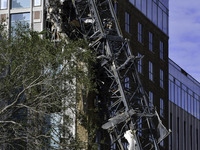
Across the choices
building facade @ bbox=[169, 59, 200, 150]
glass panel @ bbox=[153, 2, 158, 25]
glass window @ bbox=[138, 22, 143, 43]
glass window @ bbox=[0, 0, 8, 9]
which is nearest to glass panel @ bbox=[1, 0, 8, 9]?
glass window @ bbox=[0, 0, 8, 9]

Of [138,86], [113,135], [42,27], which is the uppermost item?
[42,27]

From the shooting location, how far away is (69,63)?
41375 mm

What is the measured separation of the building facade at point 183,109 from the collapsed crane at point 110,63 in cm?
2608

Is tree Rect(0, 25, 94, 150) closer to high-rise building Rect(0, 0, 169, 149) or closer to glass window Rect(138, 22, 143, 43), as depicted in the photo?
high-rise building Rect(0, 0, 169, 149)

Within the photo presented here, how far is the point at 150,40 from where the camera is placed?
72.5m

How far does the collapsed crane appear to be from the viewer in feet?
177

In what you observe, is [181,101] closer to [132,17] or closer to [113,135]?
[132,17]

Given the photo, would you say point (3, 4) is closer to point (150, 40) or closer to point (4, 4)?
point (4, 4)

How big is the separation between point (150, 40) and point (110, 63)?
18.6m

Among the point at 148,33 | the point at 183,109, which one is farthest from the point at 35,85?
the point at 183,109

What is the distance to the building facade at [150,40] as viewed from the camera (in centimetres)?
6706

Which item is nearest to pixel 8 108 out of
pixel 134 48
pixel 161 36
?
pixel 134 48

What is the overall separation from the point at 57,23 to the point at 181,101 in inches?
1438

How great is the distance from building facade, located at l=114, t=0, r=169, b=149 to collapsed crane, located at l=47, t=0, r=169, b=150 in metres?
8.18
